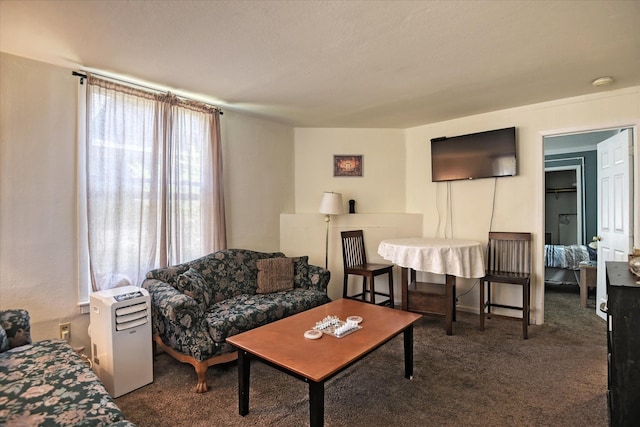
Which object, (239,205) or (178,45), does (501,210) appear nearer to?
(239,205)

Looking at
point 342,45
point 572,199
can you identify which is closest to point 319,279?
point 342,45

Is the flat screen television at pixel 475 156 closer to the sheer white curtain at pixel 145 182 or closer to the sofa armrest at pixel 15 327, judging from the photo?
the sheer white curtain at pixel 145 182

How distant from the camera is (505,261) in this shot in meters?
3.67

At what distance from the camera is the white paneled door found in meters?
3.28

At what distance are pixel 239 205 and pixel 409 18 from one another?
264 cm

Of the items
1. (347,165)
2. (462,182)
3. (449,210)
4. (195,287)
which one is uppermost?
(347,165)

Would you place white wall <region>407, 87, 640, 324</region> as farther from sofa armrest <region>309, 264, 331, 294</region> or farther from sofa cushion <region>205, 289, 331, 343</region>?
sofa cushion <region>205, 289, 331, 343</region>

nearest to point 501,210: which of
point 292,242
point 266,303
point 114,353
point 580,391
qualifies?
point 580,391

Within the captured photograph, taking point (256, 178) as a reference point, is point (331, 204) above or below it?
below

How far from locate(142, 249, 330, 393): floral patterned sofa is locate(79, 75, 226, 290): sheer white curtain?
250 millimetres

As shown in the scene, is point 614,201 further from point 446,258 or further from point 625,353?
point 625,353

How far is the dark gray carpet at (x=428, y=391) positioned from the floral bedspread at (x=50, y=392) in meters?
0.53

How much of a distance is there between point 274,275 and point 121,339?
1498mm

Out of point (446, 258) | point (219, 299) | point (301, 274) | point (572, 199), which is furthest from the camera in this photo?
point (572, 199)
